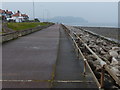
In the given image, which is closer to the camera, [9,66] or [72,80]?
[72,80]

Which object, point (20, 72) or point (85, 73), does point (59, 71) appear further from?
point (20, 72)

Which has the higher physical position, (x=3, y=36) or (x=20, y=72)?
(x=3, y=36)

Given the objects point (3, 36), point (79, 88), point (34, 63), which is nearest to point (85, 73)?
point (79, 88)

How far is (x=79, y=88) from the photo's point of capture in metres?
4.49

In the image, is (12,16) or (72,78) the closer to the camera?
(72,78)

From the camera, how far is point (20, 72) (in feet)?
19.1

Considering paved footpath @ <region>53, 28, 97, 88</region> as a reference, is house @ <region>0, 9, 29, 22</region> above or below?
above

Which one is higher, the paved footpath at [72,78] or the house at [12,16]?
the house at [12,16]

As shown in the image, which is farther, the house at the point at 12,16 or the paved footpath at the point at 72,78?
the house at the point at 12,16

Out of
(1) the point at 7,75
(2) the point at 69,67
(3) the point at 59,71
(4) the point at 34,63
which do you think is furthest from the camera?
(4) the point at 34,63

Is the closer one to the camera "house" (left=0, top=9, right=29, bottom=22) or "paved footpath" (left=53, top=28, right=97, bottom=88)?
"paved footpath" (left=53, top=28, right=97, bottom=88)

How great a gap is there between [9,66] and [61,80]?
2.39 metres

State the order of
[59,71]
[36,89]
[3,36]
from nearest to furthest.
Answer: [36,89] → [59,71] → [3,36]

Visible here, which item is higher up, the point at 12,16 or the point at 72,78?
the point at 12,16
